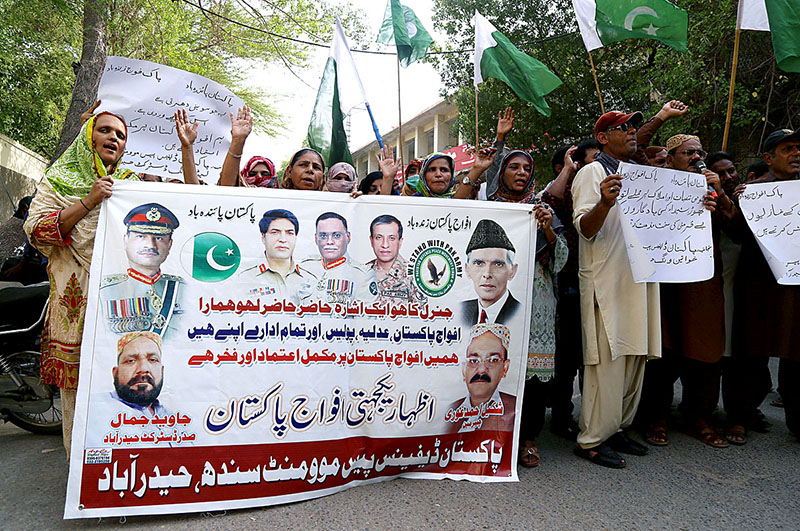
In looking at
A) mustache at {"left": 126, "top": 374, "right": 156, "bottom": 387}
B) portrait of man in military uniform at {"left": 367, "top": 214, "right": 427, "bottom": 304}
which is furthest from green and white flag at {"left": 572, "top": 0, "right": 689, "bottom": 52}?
mustache at {"left": 126, "top": 374, "right": 156, "bottom": 387}

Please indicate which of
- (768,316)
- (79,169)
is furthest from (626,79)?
(79,169)

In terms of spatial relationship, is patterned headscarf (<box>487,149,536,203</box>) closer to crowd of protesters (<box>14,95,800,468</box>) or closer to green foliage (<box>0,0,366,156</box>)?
crowd of protesters (<box>14,95,800,468</box>)

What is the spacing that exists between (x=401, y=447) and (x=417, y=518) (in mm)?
389

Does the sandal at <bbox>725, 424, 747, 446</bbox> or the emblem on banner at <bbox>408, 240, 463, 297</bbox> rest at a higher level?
the emblem on banner at <bbox>408, 240, 463, 297</bbox>

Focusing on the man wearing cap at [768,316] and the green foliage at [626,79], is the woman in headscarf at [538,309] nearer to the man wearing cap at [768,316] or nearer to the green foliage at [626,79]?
the man wearing cap at [768,316]

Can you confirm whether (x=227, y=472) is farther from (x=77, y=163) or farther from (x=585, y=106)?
(x=585, y=106)

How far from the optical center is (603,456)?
309cm

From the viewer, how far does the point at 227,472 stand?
7.79ft

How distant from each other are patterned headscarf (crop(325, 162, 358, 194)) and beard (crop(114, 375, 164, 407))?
194 centimetres

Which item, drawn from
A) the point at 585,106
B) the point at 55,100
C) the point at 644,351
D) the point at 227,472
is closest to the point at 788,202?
the point at 644,351

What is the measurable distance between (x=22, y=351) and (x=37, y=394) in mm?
288

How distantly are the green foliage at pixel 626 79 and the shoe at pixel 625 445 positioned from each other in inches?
206

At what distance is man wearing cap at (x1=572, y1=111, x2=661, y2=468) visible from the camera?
3035 mm

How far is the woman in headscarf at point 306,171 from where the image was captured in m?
3.22
